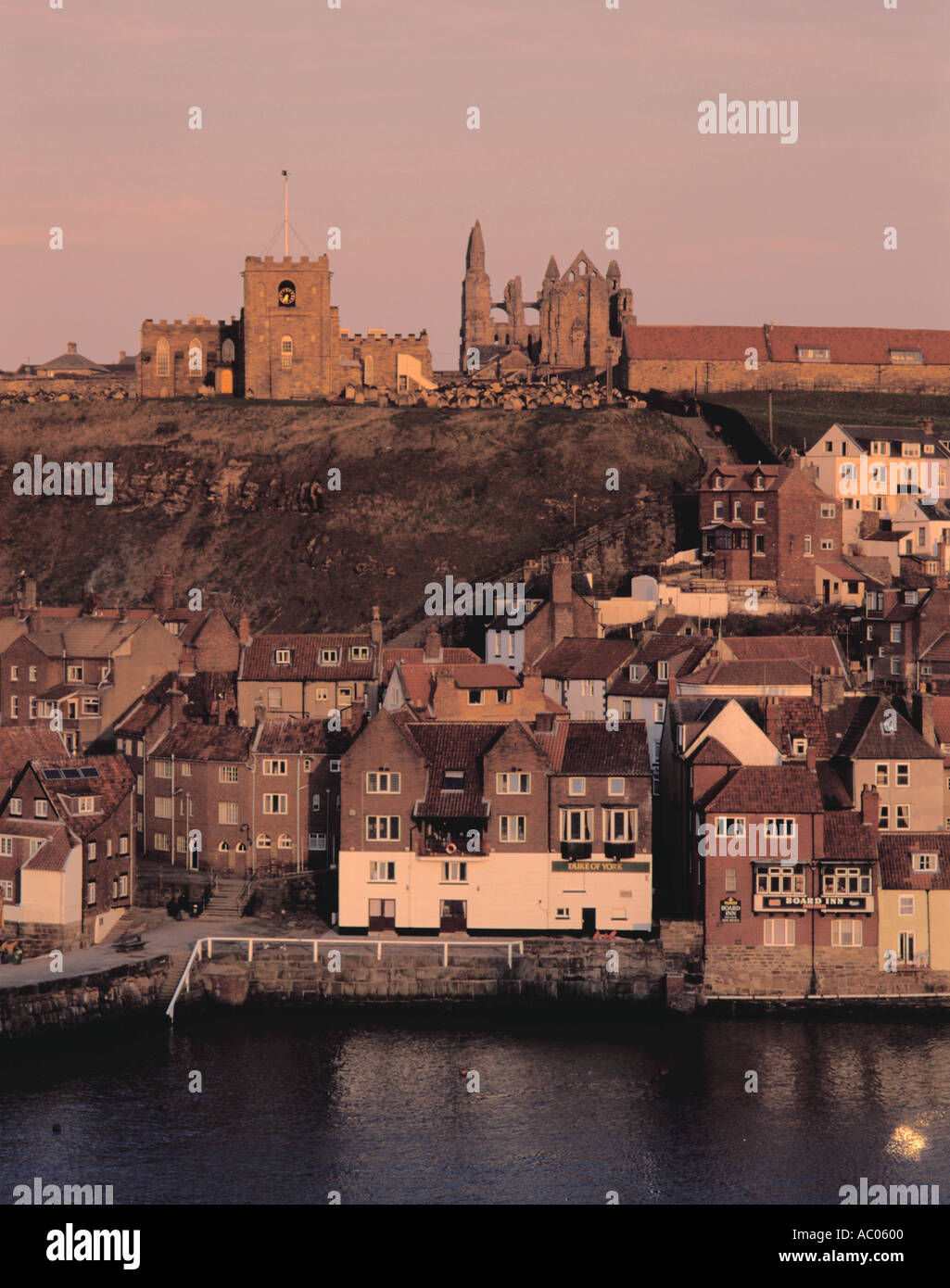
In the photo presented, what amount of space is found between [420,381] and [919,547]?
57.3 metres

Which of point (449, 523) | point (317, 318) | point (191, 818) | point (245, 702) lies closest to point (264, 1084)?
point (191, 818)

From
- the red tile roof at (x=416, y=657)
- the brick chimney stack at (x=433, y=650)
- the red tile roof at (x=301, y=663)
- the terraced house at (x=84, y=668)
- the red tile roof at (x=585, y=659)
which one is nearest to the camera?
the brick chimney stack at (x=433, y=650)

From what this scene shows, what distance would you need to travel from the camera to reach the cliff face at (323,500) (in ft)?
438

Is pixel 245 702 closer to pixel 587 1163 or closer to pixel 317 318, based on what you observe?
pixel 587 1163

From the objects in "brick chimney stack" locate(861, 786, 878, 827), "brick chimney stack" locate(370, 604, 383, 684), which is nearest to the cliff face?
"brick chimney stack" locate(370, 604, 383, 684)

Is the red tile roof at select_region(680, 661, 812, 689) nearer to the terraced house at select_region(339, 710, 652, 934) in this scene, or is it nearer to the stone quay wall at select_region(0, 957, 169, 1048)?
the terraced house at select_region(339, 710, 652, 934)

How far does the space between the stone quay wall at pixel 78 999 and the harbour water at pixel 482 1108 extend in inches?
26.9

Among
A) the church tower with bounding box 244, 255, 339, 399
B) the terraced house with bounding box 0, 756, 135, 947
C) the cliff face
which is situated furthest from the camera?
the church tower with bounding box 244, 255, 339, 399

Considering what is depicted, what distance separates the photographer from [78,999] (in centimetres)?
6869

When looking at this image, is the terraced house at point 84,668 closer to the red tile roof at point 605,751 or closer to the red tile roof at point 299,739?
the red tile roof at point 299,739

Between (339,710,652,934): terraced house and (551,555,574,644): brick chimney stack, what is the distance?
26.6 metres

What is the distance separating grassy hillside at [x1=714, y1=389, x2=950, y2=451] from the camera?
135375 mm

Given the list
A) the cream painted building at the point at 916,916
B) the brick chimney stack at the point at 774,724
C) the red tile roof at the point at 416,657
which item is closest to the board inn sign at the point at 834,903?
the cream painted building at the point at 916,916

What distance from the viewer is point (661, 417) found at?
144625mm
